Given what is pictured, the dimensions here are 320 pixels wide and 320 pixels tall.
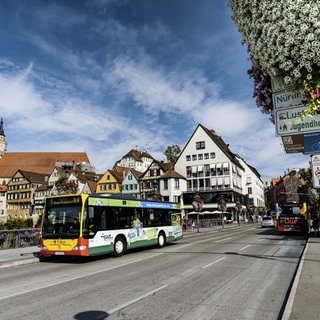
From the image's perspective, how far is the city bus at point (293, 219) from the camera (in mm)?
29562

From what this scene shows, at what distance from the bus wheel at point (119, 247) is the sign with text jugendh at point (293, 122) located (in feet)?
43.1

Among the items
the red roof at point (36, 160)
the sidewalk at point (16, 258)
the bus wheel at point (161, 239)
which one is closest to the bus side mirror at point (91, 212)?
the sidewalk at point (16, 258)

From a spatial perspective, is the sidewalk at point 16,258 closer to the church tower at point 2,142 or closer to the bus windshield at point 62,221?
the bus windshield at point 62,221

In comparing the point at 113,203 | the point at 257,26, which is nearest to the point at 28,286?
the point at 113,203

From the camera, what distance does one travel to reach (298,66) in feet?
11.3

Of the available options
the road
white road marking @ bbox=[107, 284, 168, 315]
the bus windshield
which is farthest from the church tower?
white road marking @ bbox=[107, 284, 168, 315]

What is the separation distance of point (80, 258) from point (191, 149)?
57.8 m

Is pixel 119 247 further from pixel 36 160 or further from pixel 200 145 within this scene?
pixel 36 160

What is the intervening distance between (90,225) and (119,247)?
2604 mm

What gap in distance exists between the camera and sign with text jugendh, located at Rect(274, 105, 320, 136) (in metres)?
4.32

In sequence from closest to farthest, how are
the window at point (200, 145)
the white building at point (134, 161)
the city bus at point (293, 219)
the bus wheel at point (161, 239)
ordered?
the bus wheel at point (161, 239), the city bus at point (293, 219), the window at point (200, 145), the white building at point (134, 161)

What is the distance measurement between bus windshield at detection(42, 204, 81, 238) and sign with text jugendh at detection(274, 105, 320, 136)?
453 inches

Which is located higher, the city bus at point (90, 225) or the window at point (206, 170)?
the window at point (206, 170)

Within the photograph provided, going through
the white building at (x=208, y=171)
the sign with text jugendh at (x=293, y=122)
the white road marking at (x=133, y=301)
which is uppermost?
the white building at (x=208, y=171)
